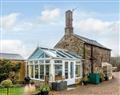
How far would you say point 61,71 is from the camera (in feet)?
74.9

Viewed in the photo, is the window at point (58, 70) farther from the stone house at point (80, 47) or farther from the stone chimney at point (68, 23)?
the stone chimney at point (68, 23)

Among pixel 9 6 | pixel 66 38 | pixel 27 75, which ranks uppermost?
pixel 9 6

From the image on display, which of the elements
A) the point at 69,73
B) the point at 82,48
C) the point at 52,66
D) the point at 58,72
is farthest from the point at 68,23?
the point at 52,66

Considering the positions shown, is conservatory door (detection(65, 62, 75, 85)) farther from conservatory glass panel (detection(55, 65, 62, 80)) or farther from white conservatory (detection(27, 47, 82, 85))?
conservatory glass panel (detection(55, 65, 62, 80))

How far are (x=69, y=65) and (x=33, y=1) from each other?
27.6ft

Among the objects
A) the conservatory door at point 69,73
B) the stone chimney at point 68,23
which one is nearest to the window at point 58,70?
the conservatory door at point 69,73

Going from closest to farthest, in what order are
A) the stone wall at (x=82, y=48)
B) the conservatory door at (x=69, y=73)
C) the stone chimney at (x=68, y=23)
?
the conservatory door at (x=69, y=73) < the stone wall at (x=82, y=48) < the stone chimney at (x=68, y=23)

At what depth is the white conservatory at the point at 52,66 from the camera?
22.1m

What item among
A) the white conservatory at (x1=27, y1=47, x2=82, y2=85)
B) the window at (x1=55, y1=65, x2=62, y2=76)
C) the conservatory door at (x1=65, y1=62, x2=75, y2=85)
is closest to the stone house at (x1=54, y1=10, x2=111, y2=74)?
the white conservatory at (x1=27, y1=47, x2=82, y2=85)

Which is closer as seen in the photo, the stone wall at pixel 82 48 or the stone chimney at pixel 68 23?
the stone wall at pixel 82 48

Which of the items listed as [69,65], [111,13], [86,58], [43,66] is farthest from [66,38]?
[111,13]

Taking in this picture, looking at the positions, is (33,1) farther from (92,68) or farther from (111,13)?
(92,68)

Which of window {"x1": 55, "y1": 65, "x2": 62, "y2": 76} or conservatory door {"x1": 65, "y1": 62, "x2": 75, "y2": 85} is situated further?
conservatory door {"x1": 65, "y1": 62, "x2": 75, "y2": 85}

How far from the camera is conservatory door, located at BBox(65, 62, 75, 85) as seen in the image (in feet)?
77.6
